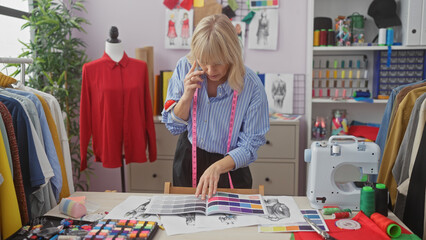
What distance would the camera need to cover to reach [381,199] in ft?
4.46

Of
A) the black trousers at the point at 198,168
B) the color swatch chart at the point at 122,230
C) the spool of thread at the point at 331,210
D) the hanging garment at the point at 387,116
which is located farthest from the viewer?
the hanging garment at the point at 387,116

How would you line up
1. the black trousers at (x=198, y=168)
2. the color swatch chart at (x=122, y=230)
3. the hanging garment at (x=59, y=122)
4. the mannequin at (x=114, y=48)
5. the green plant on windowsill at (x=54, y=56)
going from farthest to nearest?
the green plant on windowsill at (x=54, y=56)
the mannequin at (x=114, y=48)
the hanging garment at (x=59, y=122)
the black trousers at (x=198, y=168)
the color swatch chart at (x=122, y=230)

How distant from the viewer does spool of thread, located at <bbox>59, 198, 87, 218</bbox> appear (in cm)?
138

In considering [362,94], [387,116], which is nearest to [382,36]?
[362,94]

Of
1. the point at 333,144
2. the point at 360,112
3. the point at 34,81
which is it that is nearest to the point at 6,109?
the point at 333,144

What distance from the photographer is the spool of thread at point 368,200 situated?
1354mm

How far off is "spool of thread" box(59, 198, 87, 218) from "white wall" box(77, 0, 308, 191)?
2.36 meters

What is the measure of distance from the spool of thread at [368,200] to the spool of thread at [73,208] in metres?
1.02

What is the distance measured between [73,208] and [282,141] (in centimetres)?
206

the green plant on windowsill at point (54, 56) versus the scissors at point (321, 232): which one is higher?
the green plant on windowsill at point (54, 56)

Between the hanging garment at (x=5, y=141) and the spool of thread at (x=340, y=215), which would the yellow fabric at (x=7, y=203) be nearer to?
the hanging garment at (x=5, y=141)

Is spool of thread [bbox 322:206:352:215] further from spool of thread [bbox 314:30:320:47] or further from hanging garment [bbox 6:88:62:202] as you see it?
spool of thread [bbox 314:30:320:47]

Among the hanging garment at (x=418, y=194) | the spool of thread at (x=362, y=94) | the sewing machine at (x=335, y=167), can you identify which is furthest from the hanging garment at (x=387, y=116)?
the sewing machine at (x=335, y=167)

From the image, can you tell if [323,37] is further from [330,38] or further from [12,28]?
[12,28]
